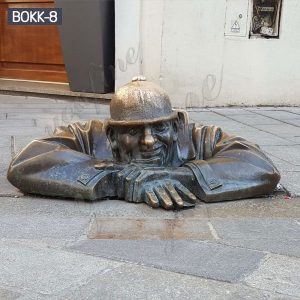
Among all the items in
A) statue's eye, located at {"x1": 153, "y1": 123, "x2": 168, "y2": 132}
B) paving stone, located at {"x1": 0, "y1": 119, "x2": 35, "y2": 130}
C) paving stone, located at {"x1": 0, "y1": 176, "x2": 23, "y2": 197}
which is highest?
statue's eye, located at {"x1": 153, "y1": 123, "x2": 168, "y2": 132}

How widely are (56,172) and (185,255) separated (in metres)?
1.23

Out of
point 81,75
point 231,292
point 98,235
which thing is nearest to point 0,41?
point 81,75

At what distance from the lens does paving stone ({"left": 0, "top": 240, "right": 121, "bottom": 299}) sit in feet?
7.49

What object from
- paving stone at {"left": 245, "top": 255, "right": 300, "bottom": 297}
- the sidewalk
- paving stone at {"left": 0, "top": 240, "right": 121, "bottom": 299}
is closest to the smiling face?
the sidewalk

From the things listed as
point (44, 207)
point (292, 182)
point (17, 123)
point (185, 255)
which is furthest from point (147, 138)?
point (17, 123)

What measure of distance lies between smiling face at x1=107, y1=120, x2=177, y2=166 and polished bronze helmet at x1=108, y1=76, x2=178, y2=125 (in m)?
0.04

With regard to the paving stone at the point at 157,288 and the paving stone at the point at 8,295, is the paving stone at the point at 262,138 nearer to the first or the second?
the paving stone at the point at 157,288

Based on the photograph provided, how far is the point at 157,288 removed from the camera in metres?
2.26

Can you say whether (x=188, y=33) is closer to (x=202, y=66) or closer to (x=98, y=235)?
(x=202, y=66)

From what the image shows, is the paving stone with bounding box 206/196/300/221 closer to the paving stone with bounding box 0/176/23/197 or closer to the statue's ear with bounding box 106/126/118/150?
the statue's ear with bounding box 106/126/118/150

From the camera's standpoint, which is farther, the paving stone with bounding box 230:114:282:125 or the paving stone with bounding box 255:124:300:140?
the paving stone with bounding box 230:114:282:125

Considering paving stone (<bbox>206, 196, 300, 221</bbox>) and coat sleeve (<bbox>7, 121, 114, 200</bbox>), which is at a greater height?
coat sleeve (<bbox>7, 121, 114, 200</bbox>)

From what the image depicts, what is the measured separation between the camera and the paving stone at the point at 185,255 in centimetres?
244

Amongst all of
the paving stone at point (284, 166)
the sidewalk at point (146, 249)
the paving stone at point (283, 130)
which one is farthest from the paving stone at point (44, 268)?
the paving stone at point (283, 130)
